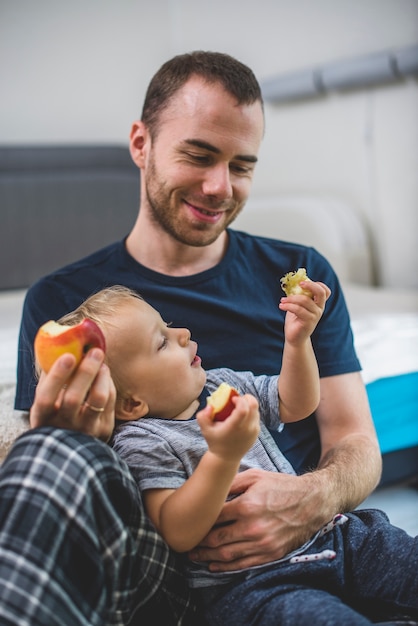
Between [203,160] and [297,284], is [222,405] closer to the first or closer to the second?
[297,284]

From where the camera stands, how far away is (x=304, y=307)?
0.94m

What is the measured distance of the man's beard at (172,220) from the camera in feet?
4.14

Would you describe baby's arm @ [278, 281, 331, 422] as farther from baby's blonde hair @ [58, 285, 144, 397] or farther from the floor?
the floor

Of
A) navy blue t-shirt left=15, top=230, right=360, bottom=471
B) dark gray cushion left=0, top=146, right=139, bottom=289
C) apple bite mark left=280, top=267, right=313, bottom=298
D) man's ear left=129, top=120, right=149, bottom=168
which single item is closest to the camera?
apple bite mark left=280, top=267, right=313, bottom=298

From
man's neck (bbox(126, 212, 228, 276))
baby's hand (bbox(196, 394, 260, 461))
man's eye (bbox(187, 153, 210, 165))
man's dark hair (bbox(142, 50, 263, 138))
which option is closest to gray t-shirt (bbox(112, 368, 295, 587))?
baby's hand (bbox(196, 394, 260, 461))

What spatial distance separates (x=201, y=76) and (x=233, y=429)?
724 mm

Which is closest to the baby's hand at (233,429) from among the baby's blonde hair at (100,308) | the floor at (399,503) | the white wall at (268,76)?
the baby's blonde hair at (100,308)

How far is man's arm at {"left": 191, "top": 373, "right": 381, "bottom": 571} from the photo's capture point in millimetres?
928

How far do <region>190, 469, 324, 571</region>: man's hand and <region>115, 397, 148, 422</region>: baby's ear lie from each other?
0.51ft

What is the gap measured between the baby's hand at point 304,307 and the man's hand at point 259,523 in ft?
0.66

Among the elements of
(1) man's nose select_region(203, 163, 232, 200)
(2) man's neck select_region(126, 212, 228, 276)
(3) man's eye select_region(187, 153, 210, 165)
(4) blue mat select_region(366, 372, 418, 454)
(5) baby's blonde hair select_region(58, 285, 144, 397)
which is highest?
(3) man's eye select_region(187, 153, 210, 165)

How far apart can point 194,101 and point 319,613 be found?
841mm

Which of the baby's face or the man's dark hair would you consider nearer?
the baby's face

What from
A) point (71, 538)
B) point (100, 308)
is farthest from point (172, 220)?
point (71, 538)
